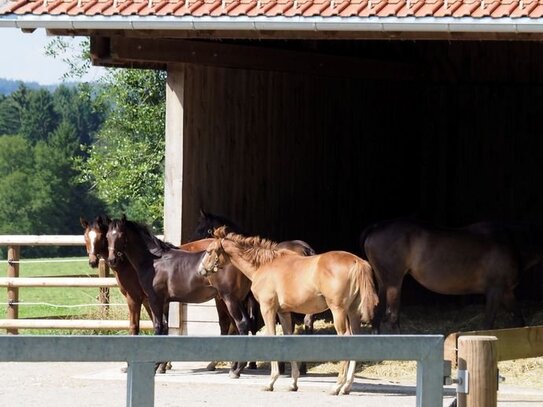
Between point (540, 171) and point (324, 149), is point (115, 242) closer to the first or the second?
point (324, 149)

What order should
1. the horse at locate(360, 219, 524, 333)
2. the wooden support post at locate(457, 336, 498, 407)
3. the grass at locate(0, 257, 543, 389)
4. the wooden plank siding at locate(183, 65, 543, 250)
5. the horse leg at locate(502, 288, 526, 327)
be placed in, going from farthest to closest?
the wooden plank siding at locate(183, 65, 543, 250) → the horse leg at locate(502, 288, 526, 327) → the horse at locate(360, 219, 524, 333) → the grass at locate(0, 257, 543, 389) → the wooden support post at locate(457, 336, 498, 407)

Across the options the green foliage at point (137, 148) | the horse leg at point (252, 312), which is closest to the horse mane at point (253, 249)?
the horse leg at point (252, 312)

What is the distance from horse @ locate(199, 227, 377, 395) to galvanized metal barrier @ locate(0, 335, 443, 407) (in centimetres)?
513

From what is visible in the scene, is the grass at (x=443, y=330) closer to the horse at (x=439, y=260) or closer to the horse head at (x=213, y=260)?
the horse at (x=439, y=260)

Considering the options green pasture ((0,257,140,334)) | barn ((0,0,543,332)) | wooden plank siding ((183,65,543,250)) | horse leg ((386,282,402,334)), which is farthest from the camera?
green pasture ((0,257,140,334))

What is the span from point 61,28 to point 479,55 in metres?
7.35

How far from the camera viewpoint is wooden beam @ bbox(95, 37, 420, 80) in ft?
39.7

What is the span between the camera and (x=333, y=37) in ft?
35.3

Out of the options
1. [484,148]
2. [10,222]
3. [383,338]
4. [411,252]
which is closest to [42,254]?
[10,222]

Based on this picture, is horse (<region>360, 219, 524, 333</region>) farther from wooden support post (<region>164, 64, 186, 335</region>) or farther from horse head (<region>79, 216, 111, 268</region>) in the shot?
horse head (<region>79, 216, 111, 268</region>)

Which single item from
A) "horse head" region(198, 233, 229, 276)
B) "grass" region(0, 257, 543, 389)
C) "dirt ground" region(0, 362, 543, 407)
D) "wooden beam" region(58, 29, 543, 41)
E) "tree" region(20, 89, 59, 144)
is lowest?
"dirt ground" region(0, 362, 543, 407)

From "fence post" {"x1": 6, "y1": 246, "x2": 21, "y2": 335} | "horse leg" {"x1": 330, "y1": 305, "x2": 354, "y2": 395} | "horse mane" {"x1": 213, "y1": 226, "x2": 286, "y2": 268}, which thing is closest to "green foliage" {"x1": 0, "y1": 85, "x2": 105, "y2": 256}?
"fence post" {"x1": 6, "y1": 246, "x2": 21, "y2": 335}

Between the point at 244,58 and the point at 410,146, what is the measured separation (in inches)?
180

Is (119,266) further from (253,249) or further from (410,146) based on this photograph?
(410,146)
